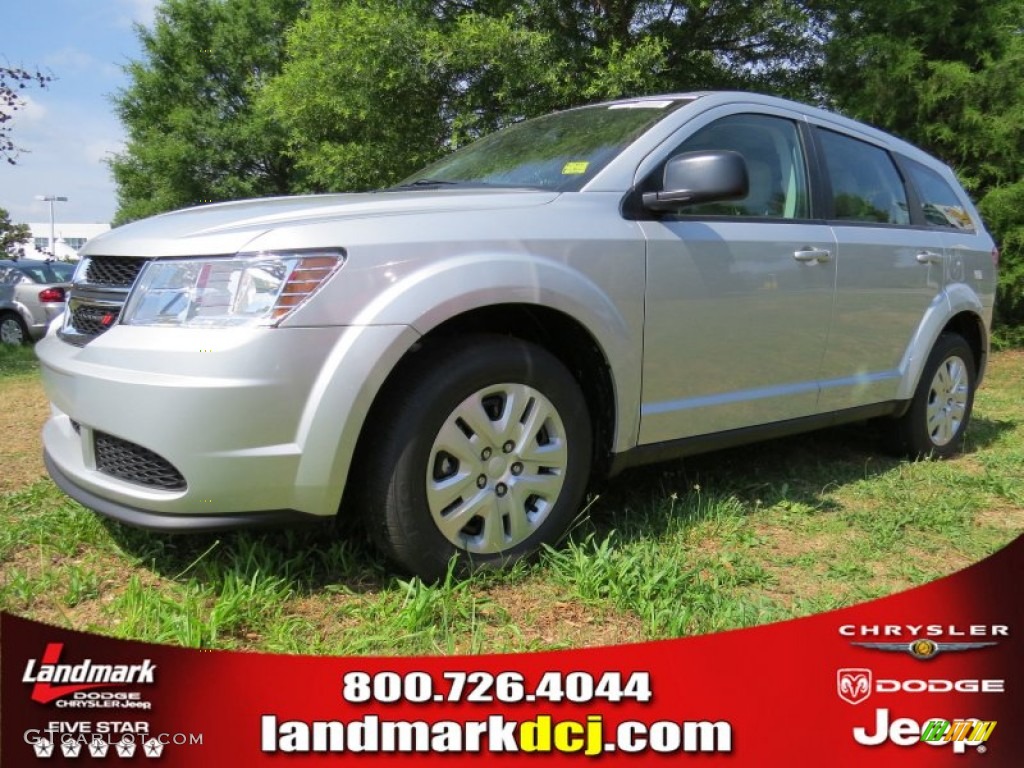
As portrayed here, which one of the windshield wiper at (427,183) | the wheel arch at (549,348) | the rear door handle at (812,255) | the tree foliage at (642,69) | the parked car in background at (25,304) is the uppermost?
the tree foliage at (642,69)

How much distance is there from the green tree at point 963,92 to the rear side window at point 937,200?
18.5ft

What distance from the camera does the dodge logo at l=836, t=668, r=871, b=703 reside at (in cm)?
176

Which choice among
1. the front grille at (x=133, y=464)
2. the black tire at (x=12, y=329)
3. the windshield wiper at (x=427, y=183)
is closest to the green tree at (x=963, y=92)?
the windshield wiper at (x=427, y=183)

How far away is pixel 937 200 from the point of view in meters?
4.28

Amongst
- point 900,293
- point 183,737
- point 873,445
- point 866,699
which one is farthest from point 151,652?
point 873,445

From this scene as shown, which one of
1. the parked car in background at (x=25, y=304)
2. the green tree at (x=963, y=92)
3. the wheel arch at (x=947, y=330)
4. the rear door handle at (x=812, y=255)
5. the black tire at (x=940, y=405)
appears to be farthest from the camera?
the parked car in background at (x=25, y=304)

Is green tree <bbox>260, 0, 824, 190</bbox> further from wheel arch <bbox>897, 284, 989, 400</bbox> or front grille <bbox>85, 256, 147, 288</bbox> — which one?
front grille <bbox>85, 256, 147, 288</bbox>

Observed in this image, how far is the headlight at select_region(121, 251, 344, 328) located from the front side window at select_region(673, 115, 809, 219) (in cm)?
149

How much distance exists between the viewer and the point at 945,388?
4.21m

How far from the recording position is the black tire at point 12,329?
10.6 meters

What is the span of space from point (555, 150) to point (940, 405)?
2594 mm

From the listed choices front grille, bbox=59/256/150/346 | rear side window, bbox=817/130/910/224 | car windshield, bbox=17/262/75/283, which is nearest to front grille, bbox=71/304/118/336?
front grille, bbox=59/256/150/346

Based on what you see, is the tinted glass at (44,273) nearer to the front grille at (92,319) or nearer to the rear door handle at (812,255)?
the front grille at (92,319)

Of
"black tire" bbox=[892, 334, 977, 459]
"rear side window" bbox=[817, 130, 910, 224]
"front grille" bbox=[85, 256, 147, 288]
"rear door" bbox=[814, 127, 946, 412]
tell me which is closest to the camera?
"front grille" bbox=[85, 256, 147, 288]
